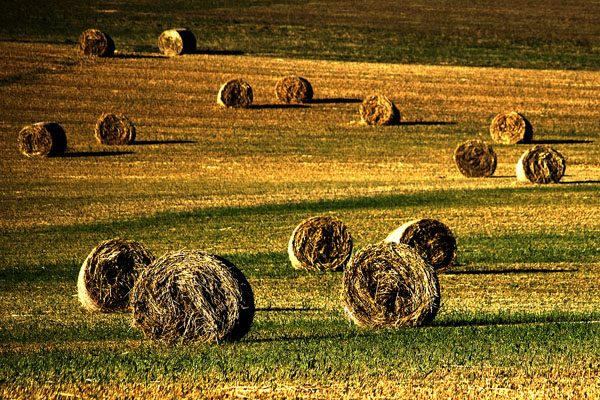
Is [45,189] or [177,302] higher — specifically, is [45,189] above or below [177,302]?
below

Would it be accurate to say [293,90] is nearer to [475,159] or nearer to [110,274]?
[475,159]

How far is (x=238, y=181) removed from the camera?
38.3 meters

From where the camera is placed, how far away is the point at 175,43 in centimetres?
6569

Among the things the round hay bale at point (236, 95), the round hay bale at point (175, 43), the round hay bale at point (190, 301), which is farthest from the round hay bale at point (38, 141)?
the round hay bale at point (190, 301)

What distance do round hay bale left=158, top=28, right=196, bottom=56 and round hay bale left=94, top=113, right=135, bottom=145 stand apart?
20779mm

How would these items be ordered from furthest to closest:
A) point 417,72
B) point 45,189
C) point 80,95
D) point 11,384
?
1. point 417,72
2. point 80,95
3. point 45,189
4. point 11,384

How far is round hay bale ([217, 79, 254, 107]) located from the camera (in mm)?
54094

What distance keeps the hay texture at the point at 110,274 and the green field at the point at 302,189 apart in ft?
2.20

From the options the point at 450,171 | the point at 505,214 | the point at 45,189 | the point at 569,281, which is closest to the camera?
the point at 569,281

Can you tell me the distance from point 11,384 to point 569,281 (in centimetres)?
1258

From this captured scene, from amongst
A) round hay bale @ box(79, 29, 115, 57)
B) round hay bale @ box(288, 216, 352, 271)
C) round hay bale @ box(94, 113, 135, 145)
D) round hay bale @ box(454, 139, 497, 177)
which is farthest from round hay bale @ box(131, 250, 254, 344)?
round hay bale @ box(79, 29, 115, 57)

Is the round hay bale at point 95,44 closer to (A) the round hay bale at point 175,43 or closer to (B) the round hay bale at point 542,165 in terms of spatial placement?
(A) the round hay bale at point 175,43

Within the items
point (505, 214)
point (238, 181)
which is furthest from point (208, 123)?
point (505, 214)

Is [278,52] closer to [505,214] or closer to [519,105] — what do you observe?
[519,105]
